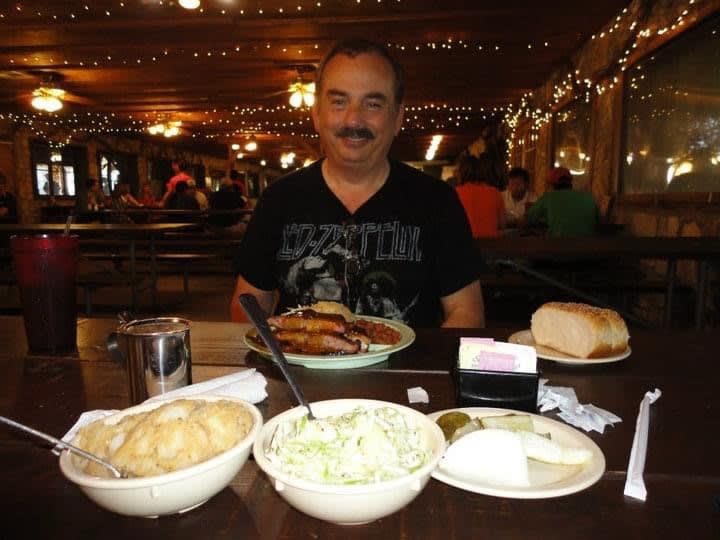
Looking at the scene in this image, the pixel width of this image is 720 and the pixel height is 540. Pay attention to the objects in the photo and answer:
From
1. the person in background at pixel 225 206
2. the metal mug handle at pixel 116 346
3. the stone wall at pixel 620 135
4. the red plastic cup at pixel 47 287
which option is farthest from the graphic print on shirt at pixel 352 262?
the person in background at pixel 225 206

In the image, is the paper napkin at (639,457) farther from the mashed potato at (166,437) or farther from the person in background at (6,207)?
the person in background at (6,207)

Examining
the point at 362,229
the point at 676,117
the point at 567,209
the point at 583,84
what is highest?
the point at 583,84

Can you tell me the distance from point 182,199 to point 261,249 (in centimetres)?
872

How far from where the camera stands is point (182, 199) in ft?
33.2

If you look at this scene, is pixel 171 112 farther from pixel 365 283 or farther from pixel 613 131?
pixel 365 283

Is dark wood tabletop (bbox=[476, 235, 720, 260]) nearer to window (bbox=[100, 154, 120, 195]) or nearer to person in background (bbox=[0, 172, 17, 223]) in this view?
person in background (bbox=[0, 172, 17, 223])

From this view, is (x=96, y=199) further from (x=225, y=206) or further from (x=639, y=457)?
(x=639, y=457)

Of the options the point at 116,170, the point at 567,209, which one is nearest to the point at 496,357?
the point at 567,209

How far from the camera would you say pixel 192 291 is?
761 cm

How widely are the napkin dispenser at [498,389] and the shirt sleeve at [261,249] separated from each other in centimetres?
132

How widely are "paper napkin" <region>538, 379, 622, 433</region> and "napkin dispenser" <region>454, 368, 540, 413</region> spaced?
6 centimetres

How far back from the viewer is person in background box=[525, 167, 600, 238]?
5.21 meters

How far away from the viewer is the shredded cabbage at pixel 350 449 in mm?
611

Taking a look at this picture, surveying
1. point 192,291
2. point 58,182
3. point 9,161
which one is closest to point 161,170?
point 58,182
